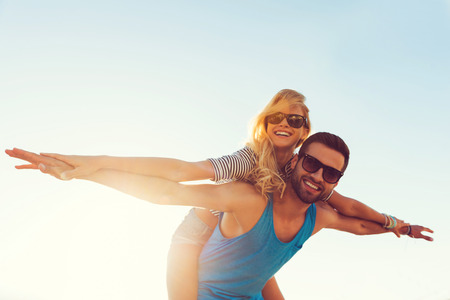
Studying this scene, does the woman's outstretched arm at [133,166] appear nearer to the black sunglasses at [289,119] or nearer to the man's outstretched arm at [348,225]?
the black sunglasses at [289,119]

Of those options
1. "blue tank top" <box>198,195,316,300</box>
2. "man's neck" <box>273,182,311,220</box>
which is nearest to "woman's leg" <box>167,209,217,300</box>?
"blue tank top" <box>198,195,316,300</box>

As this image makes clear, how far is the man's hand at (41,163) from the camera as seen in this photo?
3029 millimetres

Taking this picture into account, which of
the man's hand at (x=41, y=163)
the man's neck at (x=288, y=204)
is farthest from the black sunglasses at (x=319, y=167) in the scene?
the man's hand at (x=41, y=163)

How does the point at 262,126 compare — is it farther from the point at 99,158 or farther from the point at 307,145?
the point at 99,158

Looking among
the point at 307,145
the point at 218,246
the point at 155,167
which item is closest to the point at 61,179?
the point at 155,167

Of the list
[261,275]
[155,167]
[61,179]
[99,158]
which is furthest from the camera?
[261,275]

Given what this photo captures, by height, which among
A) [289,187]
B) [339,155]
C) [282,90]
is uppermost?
[282,90]

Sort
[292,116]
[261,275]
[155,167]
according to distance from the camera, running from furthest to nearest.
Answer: [292,116] < [261,275] < [155,167]

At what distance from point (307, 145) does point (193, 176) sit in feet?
5.04

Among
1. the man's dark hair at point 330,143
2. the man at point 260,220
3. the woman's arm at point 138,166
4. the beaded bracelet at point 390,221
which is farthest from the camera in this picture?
the beaded bracelet at point 390,221

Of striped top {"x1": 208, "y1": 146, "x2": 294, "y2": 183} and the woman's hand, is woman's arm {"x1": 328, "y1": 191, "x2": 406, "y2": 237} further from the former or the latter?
the woman's hand

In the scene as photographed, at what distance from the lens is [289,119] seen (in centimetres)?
539

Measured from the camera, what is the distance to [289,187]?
4598mm

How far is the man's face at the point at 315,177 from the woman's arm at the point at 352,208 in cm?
40
